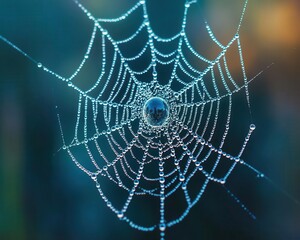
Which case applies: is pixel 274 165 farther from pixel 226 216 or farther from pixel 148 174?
pixel 148 174

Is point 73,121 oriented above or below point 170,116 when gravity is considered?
above

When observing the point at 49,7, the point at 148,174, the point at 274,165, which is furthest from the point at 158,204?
the point at 49,7

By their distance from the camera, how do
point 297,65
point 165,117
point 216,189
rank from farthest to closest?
1. point 216,189
2. point 297,65
3. point 165,117

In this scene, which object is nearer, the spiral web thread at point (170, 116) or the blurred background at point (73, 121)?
the spiral web thread at point (170, 116)

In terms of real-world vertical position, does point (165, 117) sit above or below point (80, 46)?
below

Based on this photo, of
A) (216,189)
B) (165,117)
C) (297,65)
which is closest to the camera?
(165,117)

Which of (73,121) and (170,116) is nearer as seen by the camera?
(170,116)

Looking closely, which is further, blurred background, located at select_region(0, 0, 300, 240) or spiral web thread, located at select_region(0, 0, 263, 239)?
blurred background, located at select_region(0, 0, 300, 240)

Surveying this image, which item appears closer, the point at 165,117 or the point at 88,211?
the point at 165,117
